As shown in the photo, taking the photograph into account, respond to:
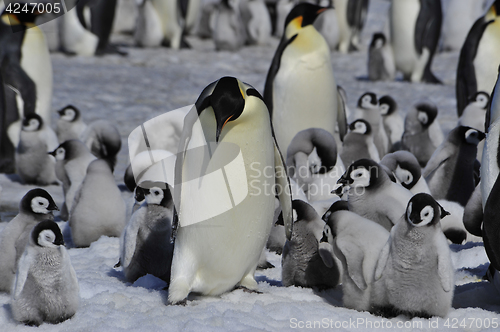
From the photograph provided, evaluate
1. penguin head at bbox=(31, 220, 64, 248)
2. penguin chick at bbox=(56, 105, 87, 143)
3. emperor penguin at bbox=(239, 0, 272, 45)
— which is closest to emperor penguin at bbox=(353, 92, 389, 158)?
penguin chick at bbox=(56, 105, 87, 143)

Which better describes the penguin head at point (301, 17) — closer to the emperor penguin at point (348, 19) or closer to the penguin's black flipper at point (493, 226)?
the penguin's black flipper at point (493, 226)

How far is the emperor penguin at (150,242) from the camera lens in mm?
3297

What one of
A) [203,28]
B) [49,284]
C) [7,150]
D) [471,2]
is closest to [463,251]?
[49,284]

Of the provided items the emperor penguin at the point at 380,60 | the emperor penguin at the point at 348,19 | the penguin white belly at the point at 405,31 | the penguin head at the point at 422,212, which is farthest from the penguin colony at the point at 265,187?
the emperor penguin at the point at 348,19

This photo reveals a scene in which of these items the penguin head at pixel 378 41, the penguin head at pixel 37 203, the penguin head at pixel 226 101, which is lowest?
the penguin head at pixel 37 203

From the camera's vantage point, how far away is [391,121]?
7.30m

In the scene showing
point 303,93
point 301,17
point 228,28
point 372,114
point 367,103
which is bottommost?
point 372,114

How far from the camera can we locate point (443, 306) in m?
2.71

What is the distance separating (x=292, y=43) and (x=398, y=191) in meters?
2.61

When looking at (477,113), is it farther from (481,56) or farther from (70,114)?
(70,114)

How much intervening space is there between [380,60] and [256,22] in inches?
175

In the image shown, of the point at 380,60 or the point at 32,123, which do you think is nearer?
the point at 32,123

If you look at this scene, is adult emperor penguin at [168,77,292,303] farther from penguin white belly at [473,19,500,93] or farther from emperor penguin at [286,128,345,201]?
penguin white belly at [473,19,500,93]

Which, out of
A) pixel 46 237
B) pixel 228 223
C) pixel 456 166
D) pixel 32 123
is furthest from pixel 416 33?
pixel 46 237
